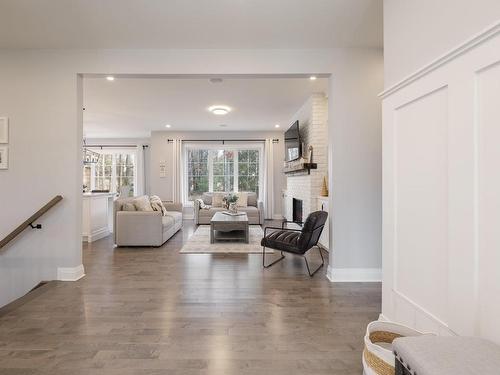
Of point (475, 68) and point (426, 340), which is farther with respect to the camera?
point (475, 68)

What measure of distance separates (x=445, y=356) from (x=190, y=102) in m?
5.53

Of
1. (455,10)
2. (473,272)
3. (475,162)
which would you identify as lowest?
(473,272)

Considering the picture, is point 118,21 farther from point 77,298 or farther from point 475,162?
point 475,162

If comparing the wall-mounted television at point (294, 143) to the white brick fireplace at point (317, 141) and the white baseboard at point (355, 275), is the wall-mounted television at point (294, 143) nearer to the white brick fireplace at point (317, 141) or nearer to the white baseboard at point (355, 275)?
the white brick fireplace at point (317, 141)

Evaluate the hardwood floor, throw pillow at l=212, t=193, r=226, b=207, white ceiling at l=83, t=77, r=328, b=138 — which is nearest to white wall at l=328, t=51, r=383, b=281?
the hardwood floor

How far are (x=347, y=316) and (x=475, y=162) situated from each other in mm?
1659

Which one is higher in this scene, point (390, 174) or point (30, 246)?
point (390, 174)

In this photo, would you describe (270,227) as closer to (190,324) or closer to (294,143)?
(190,324)

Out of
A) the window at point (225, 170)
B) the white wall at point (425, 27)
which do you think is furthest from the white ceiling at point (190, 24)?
the window at point (225, 170)

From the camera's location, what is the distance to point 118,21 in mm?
2775

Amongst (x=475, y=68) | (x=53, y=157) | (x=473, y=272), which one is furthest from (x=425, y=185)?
(x=53, y=157)

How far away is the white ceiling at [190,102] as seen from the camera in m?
4.67

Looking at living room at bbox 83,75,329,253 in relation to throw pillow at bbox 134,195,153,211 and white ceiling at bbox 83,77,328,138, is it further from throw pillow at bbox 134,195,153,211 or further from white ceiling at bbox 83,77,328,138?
throw pillow at bbox 134,195,153,211

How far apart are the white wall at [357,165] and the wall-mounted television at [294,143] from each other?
2.77 meters
